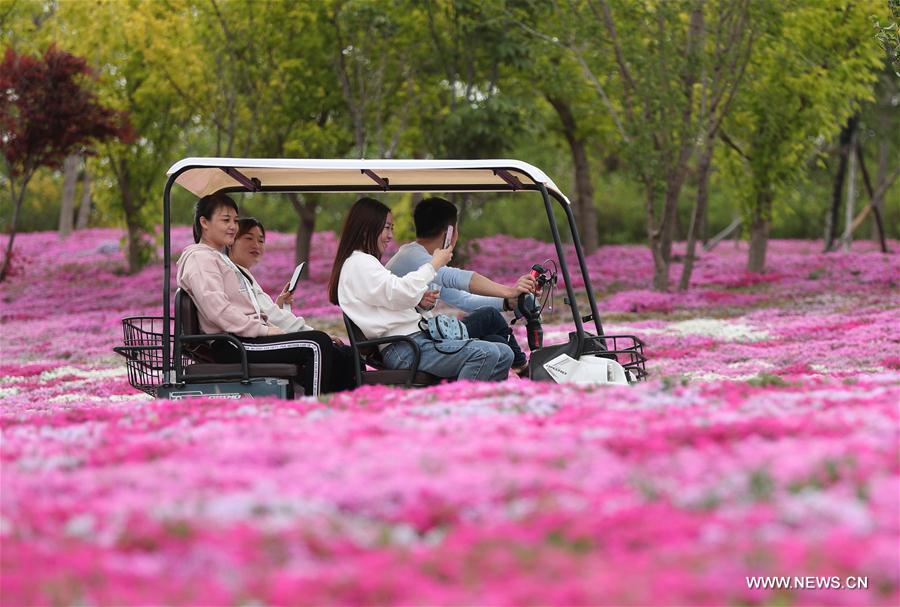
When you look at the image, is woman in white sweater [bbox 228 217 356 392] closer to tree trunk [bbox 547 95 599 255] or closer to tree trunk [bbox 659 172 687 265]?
tree trunk [bbox 659 172 687 265]

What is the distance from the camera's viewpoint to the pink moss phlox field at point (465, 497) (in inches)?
129

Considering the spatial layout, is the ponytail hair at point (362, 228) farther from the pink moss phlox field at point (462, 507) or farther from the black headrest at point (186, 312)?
→ the pink moss phlox field at point (462, 507)

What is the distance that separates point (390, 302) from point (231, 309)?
1.09 m

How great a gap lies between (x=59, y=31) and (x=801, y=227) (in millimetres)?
29721

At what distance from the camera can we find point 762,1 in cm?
2075

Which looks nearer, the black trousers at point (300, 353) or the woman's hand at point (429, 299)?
the black trousers at point (300, 353)

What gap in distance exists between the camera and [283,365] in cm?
742

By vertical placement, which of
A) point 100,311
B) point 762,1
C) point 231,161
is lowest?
point 100,311

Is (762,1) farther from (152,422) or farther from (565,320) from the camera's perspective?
(152,422)

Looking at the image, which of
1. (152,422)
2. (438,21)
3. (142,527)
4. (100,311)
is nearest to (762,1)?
(438,21)

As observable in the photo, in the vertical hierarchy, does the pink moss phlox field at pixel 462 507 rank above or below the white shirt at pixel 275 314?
below

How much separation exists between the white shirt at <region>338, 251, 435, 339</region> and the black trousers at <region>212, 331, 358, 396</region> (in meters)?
0.29

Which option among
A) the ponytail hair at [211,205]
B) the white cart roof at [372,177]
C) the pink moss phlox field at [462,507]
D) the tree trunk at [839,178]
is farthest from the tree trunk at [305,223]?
the pink moss phlox field at [462,507]

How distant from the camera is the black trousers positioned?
7.47 meters
